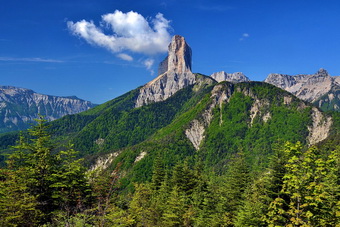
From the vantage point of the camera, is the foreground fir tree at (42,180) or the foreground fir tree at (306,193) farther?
the foreground fir tree at (42,180)

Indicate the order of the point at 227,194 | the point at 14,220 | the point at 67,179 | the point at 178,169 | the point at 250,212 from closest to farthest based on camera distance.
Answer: the point at 14,220 < the point at 67,179 < the point at 250,212 < the point at 227,194 < the point at 178,169

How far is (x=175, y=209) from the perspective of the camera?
45125mm

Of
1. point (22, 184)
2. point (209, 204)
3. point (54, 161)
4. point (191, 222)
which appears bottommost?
point (191, 222)

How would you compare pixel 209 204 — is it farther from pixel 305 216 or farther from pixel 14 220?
pixel 14 220

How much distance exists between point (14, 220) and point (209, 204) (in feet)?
110

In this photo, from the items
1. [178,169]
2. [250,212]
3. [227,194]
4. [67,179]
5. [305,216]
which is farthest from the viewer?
[178,169]

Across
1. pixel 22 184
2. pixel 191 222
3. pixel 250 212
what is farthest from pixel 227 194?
pixel 22 184

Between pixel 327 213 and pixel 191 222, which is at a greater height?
pixel 327 213

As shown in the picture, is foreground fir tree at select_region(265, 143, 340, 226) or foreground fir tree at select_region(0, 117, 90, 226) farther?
foreground fir tree at select_region(0, 117, 90, 226)

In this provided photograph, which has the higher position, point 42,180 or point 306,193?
point 306,193

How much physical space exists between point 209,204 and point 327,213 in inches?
1014

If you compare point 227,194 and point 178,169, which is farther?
point 178,169

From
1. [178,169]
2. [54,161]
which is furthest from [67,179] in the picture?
[178,169]

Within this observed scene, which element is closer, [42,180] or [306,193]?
[306,193]
